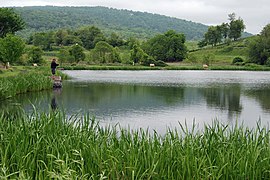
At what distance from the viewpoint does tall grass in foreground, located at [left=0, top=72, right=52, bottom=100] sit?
635 inches

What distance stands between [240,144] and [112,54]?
5829 centimetres

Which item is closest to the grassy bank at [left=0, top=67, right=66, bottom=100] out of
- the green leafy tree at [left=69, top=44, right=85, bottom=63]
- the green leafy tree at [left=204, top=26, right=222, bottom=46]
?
the green leafy tree at [left=69, top=44, right=85, bottom=63]

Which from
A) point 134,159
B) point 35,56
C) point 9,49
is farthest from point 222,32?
point 134,159

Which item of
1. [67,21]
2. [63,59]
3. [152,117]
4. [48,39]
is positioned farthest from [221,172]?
[67,21]

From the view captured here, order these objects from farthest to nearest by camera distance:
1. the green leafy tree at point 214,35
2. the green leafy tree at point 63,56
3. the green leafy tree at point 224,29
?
the green leafy tree at point 224,29
the green leafy tree at point 214,35
the green leafy tree at point 63,56

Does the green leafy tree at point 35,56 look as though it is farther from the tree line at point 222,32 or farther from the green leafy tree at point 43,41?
the tree line at point 222,32

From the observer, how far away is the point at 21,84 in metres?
18.3

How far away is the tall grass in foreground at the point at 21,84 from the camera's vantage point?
52.9 feet

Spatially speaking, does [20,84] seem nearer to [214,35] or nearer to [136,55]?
[136,55]

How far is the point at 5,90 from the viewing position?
15844 millimetres

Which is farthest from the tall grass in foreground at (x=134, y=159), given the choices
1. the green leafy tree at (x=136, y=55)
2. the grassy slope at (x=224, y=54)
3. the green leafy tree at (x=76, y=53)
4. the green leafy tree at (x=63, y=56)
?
the grassy slope at (x=224, y=54)

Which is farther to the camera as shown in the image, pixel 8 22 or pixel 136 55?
pixel 136 55

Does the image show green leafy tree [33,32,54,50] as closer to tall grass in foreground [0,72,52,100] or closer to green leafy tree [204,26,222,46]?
green leafy tree [204,26,222,46]

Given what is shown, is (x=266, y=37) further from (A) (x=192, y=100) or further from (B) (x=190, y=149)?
(B) (x=190, y=149)
